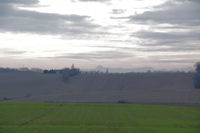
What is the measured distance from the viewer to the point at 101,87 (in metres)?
116

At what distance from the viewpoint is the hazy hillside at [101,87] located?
3460 inches

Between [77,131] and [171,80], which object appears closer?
[77,131]

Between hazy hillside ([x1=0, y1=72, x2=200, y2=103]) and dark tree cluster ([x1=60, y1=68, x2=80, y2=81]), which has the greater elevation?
dark tree cluster ([x1=60, y1=68, x2=80, y2=81])

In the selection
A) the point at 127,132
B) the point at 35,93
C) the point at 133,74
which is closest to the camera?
the point at 127,132

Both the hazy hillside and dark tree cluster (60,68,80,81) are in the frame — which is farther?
dark tree cluster (60,68,80,81)

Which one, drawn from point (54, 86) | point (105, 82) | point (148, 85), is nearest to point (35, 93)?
point (54, 86)

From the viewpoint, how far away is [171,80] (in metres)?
120

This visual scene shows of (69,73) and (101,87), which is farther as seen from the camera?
(69,73)

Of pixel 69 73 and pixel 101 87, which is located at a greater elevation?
pixel 69 73

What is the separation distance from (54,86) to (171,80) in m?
43.1

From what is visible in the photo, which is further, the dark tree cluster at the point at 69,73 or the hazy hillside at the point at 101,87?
the dark tree cluster at the point at 69,73

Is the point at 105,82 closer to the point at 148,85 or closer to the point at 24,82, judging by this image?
the point at 148,85

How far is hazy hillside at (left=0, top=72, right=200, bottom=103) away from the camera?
288 ft

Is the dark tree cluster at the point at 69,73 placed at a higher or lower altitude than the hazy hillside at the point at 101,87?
higher
